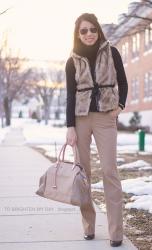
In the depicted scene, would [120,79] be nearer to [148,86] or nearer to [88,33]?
[88,33]

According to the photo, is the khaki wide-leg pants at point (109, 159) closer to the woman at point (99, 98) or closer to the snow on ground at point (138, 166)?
the woman at point (99, 98)

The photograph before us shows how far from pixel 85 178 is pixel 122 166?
786 centimetres

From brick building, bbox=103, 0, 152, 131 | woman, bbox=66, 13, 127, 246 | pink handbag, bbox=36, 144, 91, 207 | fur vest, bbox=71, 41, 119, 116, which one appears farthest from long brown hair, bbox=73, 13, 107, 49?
brick building, bbox=103, 0, 152, 131

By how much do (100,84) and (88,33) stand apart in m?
0.47

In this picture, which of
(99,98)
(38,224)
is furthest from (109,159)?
(38,224)

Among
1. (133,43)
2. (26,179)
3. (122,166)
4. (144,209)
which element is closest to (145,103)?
(133,43)

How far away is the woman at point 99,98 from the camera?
4.97 metres

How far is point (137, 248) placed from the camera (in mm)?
5121

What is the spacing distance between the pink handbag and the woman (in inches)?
8.3

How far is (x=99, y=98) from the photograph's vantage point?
195 inches

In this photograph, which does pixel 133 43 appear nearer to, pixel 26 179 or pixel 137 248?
pixel 26 179

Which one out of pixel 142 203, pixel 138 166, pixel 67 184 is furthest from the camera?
pixel 138 166

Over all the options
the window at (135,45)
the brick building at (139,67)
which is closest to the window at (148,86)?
the brick building at (139,67)

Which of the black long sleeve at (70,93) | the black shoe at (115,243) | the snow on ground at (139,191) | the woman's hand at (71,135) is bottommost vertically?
the snow on ground at (139,191)
